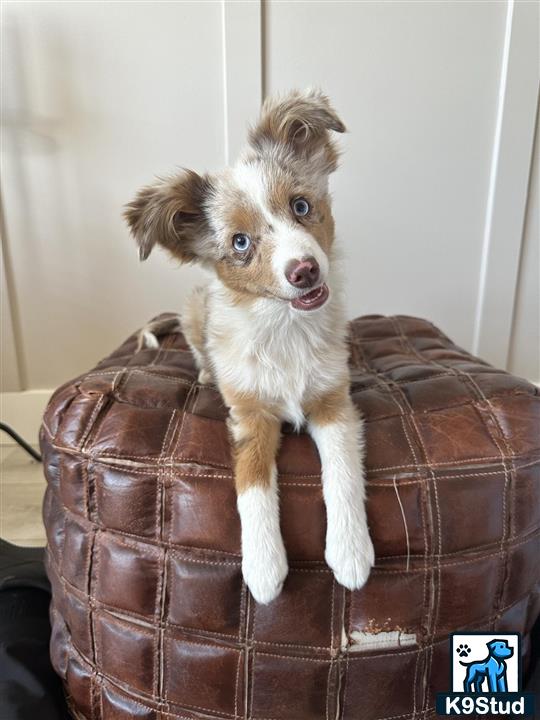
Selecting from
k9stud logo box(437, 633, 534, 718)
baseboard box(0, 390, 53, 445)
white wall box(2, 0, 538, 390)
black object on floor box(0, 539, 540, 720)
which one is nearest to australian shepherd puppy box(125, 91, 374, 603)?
k9stud logo box(437, 633, 534, 718)

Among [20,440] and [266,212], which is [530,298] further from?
[20,440]

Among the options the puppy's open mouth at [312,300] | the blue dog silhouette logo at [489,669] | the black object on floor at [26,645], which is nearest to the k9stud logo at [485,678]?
the blue dog silhouette logo at [489,669]

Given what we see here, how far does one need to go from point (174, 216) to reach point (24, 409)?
1.94 m

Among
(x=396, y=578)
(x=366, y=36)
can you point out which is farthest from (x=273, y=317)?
(x=366, y=36)

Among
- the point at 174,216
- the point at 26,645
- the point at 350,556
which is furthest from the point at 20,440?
the point at 350,556

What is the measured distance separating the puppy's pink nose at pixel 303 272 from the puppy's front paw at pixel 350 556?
1.82ft

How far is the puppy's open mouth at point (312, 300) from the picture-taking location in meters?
1.34

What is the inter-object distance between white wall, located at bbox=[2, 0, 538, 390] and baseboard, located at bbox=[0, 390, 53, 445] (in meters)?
0.08

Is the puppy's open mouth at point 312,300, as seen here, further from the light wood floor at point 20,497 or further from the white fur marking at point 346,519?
the light wood floor at point 20,497

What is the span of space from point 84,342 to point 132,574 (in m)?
1.88

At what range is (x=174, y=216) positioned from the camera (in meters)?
1.49

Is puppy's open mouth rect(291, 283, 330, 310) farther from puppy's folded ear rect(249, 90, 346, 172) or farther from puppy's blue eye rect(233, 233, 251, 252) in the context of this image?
puppy's folded ear rect(249, 90, 346, 172)

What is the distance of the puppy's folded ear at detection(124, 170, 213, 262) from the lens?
1.43m

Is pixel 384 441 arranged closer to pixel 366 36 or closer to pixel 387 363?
pixel 387 363
